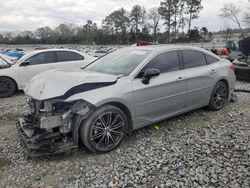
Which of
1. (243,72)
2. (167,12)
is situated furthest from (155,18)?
(243,72)

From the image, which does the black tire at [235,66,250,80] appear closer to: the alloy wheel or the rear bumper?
the alloy wheel

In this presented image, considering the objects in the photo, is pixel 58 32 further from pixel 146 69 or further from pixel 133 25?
pixel 146 69

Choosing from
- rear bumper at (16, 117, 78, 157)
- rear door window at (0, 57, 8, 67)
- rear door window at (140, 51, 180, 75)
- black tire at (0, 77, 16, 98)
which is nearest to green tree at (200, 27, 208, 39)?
rear door window at (0, 57, 8, 67)

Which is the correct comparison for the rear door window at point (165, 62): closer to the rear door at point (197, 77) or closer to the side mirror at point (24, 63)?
the rear door at point (197, 77)

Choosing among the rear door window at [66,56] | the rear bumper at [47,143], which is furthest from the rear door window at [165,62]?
the rear door window at [66,56]

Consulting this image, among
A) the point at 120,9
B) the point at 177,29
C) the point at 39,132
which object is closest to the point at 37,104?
the point at 39,132

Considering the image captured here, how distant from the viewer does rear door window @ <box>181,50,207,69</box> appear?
5090mm

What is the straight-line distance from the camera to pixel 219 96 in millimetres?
5797

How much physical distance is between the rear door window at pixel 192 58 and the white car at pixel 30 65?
161 inches

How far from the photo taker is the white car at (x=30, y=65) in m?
7.89

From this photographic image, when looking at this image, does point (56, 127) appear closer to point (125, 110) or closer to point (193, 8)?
point (125, 110)

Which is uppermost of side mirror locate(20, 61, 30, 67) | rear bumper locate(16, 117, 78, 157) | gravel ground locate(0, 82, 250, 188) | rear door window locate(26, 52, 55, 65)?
rear door window locate(26, 52, 55, 65)

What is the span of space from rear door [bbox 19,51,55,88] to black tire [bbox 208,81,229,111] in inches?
207

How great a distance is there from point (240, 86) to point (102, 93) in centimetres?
607
